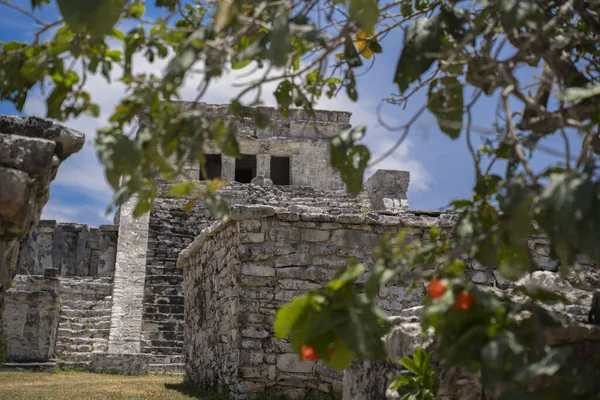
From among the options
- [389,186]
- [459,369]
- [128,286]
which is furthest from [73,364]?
[459,369]

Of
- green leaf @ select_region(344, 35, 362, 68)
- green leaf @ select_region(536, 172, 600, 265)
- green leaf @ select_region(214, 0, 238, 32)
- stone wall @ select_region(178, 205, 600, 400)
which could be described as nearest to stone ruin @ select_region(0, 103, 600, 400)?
stone wall @ select_region(178, 205, 600, 400)

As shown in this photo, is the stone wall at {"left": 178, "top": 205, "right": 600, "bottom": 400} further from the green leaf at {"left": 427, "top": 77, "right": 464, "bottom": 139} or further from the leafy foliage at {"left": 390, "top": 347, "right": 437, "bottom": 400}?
the green leaf at {"left": 427, "top": 77, "right": 464, "bottom": 139}

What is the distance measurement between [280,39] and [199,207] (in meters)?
15.6

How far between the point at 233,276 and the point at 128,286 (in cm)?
851

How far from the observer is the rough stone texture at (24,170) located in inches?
124

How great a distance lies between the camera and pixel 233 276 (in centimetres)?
771

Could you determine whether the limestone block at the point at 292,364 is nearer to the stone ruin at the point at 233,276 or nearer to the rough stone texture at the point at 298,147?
the stone ruin at the point at 233,276

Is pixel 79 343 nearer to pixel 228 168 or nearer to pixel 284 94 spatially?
pixel 228 168

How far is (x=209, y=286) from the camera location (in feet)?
30.0

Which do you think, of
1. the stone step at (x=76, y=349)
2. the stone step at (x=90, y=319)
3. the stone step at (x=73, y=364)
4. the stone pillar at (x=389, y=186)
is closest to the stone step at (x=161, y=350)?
the stone step at (x=76, y=349)

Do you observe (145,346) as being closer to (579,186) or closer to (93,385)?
(93,385)

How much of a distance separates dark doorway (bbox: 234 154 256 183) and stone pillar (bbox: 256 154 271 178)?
27.9 inches

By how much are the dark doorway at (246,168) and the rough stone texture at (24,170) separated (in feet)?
72.0

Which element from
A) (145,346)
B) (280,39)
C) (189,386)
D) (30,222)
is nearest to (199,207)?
(145,346)
